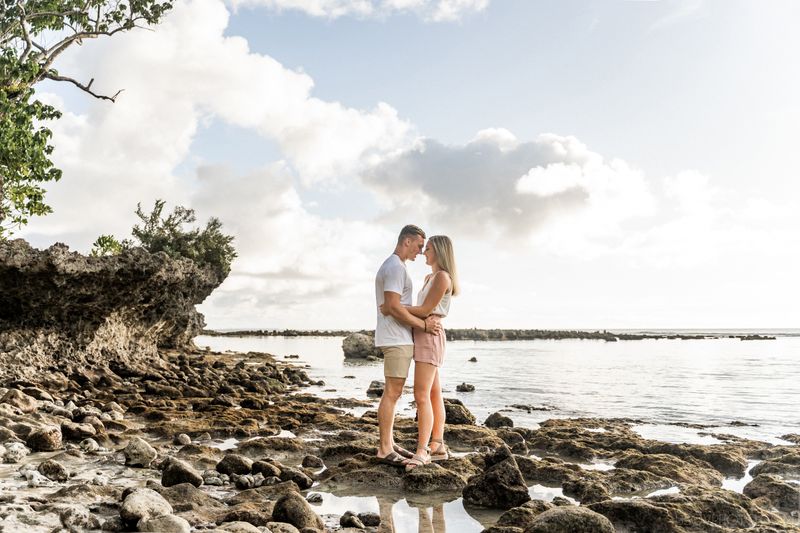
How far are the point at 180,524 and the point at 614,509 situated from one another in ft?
13.0

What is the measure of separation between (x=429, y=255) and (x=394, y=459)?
276cm

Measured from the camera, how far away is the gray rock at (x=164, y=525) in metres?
4.83

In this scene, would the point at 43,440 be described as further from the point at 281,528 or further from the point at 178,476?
the point at 281,528

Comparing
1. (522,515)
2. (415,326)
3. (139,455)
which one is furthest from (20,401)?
(522,515)

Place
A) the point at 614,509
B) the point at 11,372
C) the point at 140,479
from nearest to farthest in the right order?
the point at 614,509 < the point at 140,479 < the point at 11,372

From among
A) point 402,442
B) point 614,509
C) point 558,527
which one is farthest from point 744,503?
point 402,442

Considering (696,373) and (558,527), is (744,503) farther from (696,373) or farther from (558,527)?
(696,373)

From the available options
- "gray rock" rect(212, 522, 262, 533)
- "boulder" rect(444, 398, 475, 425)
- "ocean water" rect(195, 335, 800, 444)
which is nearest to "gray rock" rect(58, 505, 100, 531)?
"gray rock" rect(212, 522, 262, 533)

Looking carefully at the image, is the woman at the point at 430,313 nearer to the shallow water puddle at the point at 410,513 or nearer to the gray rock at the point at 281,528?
the shallow water puddle at the point at 410,513

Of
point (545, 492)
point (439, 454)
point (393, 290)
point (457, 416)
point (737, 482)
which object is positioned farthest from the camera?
point (457, 416)

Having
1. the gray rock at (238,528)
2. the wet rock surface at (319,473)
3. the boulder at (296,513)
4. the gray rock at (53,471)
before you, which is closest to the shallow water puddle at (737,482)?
the wet rock surface at (319,473)

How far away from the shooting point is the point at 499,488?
649 centimetres

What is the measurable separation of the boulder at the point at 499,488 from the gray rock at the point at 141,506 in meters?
3.18

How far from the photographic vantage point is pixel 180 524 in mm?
4859
